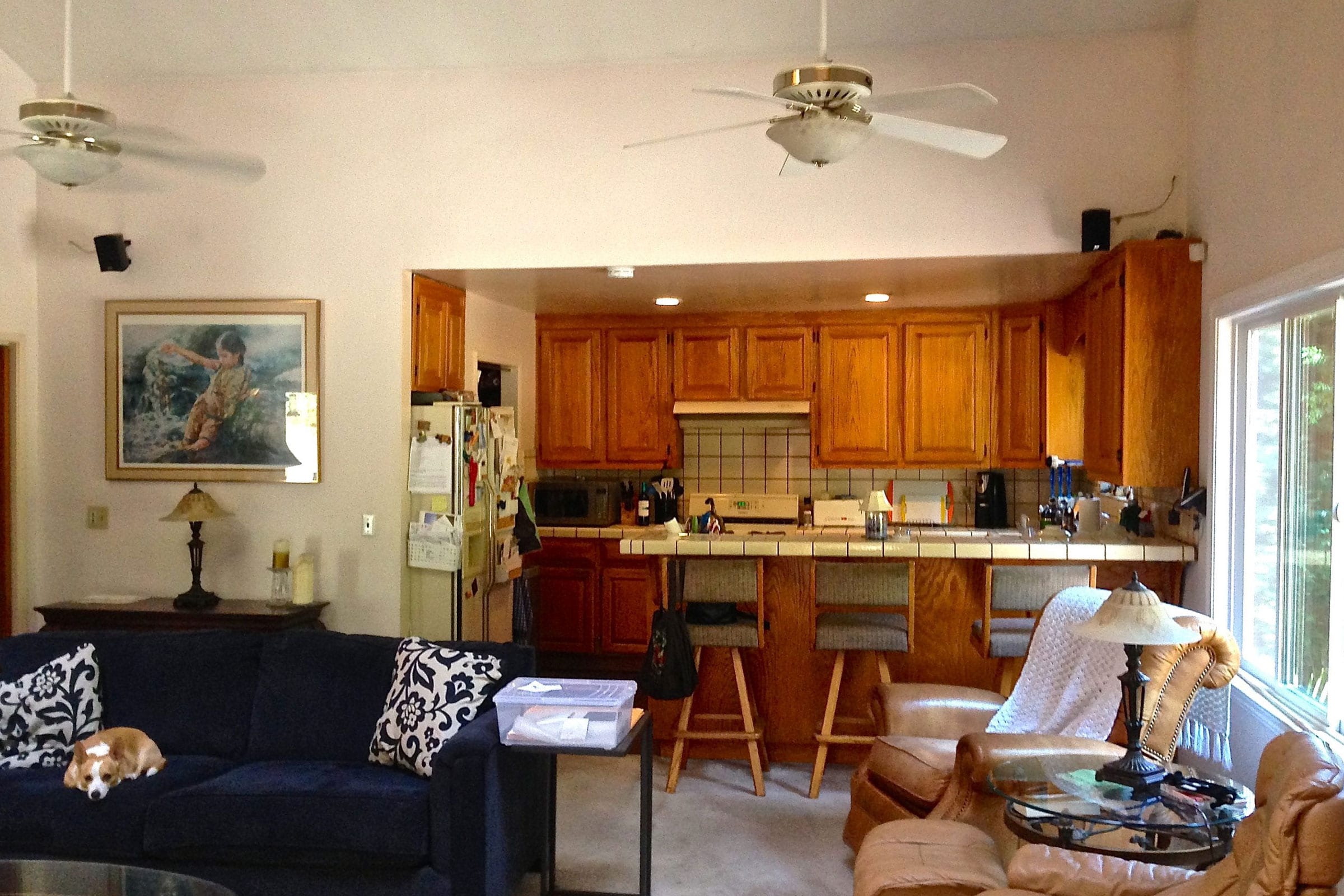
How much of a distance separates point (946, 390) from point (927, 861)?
397cm

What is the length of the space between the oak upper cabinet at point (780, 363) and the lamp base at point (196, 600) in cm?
326

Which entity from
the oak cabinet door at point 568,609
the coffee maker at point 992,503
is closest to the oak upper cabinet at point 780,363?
the coffee maker at point 992,503

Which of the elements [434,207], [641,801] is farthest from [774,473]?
[641,801]

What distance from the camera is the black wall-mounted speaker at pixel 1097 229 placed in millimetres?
4387

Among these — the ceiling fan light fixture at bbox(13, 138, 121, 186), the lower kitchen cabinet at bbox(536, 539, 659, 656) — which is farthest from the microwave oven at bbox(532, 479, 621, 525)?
the ceiling fan light fixture at bbox(13, 138, 121, 186)

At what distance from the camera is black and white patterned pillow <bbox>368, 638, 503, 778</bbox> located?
3.47m

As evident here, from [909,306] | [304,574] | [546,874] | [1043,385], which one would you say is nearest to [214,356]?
[304,574]

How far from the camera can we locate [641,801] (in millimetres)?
3500

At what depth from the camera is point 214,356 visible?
5.11 meters

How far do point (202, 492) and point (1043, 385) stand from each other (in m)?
4.45

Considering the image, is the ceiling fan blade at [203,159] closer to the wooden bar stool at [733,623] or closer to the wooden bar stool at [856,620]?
the wooden bar stool at [733,623]

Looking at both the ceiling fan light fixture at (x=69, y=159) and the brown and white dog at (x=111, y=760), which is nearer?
the ceiling fan light fixture at (x=69, y=159)

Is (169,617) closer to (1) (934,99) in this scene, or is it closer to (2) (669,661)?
(2) (669,661)

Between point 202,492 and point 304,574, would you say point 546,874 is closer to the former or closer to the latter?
point 304,574
